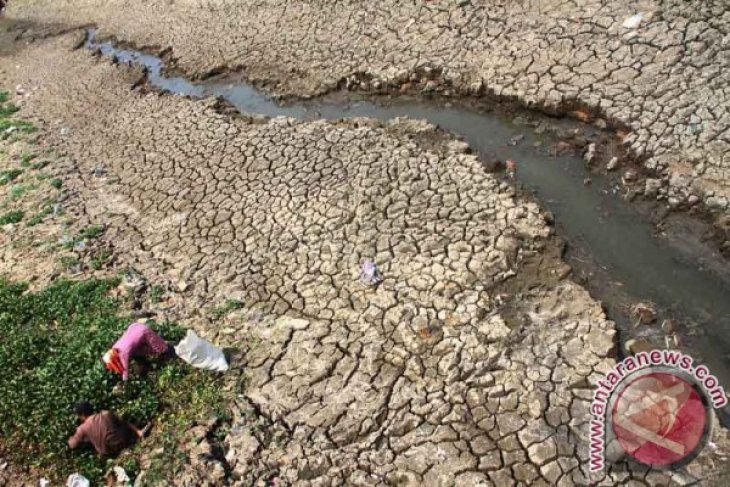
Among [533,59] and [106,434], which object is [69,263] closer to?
[106,434]

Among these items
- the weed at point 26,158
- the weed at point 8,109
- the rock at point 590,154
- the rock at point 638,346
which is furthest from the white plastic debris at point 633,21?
the weed at point 8,109

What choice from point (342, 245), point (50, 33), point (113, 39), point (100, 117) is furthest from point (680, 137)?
point (50, 33)

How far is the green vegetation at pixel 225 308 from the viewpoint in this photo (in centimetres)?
621

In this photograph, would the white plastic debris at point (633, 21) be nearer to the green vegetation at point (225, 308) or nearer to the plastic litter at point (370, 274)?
the plastic litter at point (370, 274)

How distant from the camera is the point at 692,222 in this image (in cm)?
593

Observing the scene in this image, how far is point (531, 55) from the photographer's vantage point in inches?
330

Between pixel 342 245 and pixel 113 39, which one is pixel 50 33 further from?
pixel 342 245

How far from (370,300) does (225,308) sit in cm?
166

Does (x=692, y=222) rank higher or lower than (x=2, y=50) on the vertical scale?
higher

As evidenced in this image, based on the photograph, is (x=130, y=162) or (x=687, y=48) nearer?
(x=687, y=48)

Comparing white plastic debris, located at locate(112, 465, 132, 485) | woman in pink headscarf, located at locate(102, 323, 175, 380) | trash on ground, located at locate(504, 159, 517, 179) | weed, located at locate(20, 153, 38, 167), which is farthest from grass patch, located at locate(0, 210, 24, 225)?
trash on ground, located at locate(504, 159, 517, 179)

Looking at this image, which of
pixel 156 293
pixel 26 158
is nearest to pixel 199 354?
pixel 156 293

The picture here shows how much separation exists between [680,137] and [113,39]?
1388cm

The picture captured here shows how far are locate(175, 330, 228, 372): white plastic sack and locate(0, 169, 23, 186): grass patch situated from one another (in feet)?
20.8
